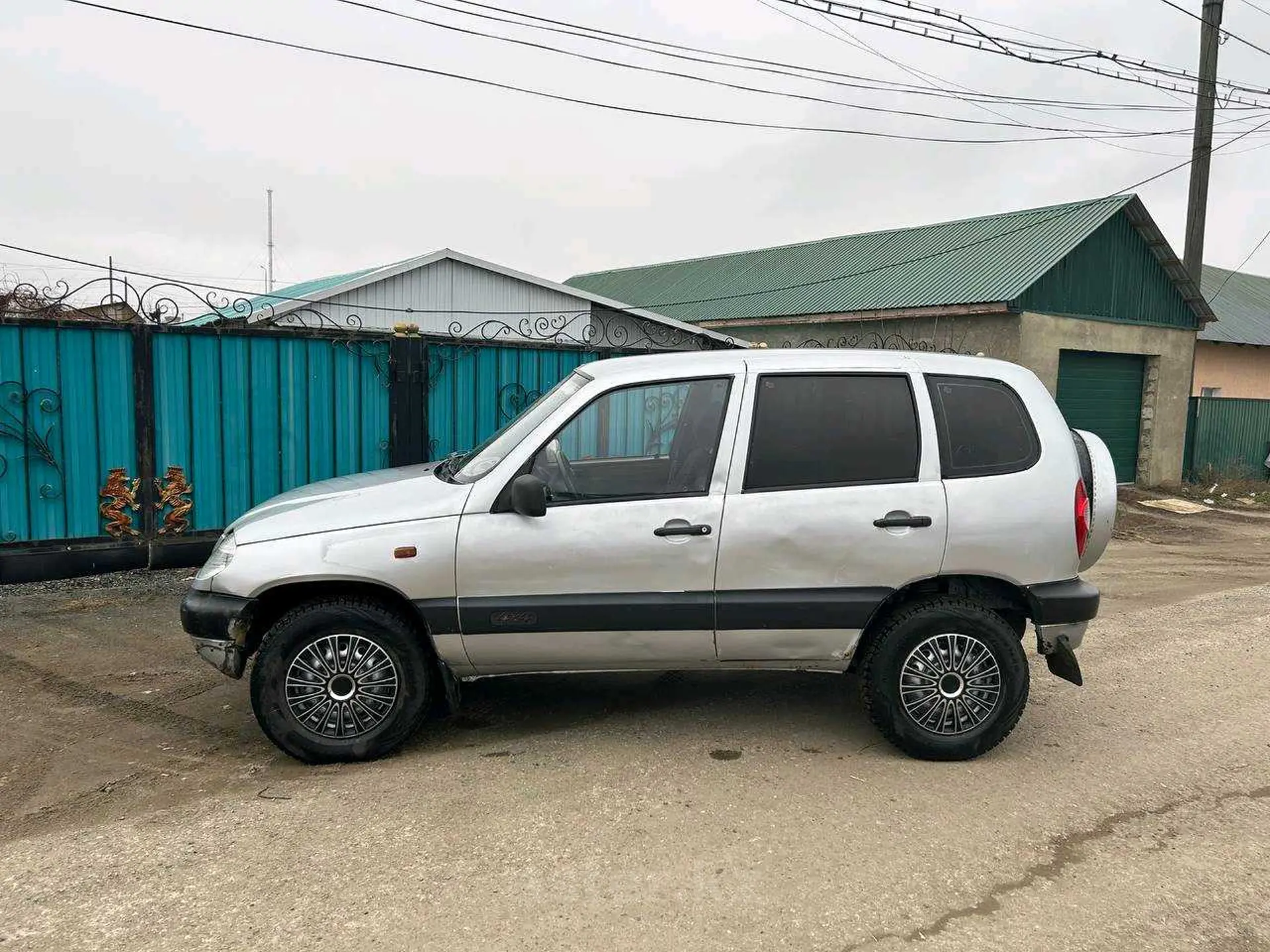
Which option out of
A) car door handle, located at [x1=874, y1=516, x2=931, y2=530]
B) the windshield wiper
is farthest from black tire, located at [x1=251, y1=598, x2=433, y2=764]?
car door handle, located at [x1=874, y1=516, x2=931, y2=530]

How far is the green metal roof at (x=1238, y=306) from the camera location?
22.8 m

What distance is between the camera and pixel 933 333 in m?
16.6

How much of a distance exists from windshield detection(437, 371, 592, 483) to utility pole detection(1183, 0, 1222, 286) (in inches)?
664

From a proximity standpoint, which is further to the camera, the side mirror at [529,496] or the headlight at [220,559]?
the headlight at [220,559]

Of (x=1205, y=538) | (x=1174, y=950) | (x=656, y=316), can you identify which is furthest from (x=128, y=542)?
(x=1205, y=538)

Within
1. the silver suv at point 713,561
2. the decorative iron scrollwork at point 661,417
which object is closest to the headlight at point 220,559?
the silver suv at point 713,561

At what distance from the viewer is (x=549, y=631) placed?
13.9 ft

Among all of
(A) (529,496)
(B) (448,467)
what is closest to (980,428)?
(A) (529,496)

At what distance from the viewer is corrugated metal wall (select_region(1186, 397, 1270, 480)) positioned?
1861 cm

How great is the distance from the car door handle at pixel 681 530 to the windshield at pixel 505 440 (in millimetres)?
782

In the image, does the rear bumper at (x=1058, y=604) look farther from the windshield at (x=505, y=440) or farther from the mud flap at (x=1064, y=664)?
the windshield at (x=505, y=440)

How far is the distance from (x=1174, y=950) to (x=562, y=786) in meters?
2.29

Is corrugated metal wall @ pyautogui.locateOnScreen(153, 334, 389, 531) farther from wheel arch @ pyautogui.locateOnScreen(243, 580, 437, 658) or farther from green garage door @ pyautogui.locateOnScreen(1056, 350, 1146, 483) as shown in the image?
green garage door @ pyautogui.locateOnScreen(1056, 350, 1146, 483)

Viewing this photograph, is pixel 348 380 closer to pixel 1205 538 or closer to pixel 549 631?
pixel 549 631
